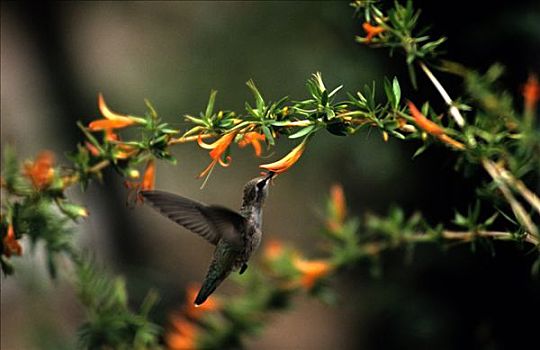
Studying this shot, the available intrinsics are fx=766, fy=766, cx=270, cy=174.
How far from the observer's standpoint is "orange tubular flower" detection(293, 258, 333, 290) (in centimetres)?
260

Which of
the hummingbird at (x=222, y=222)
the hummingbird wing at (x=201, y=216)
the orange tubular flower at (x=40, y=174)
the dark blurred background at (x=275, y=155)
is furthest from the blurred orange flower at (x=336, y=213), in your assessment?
the orange tubular flower at (x=40, y=174)

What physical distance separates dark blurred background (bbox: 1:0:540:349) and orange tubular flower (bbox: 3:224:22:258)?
0.87 meters

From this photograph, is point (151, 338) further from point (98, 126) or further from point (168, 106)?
point (168, 106)

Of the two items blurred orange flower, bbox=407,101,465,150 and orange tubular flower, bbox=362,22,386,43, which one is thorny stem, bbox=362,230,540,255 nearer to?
blurred orange flower, bbox=407,101,465,150

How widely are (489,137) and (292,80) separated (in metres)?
3.48

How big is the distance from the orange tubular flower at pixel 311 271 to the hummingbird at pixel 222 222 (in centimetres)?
48

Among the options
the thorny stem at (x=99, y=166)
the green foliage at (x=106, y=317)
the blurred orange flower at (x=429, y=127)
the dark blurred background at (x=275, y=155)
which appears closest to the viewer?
the blurred orange flower at (x=429, y=127)

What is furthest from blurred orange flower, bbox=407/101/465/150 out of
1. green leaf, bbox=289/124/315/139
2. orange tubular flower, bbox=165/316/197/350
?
orange tubular flower, bbox=165/316/197/350

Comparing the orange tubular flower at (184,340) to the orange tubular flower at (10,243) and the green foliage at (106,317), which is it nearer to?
the green foliage at (106,317)

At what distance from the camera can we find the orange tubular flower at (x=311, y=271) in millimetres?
2604

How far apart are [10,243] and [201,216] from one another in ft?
1.59

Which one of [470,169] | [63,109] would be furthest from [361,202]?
[63,109]

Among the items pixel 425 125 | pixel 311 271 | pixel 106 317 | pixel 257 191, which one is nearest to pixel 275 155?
pixel 311 271

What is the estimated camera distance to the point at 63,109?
7305 mm
